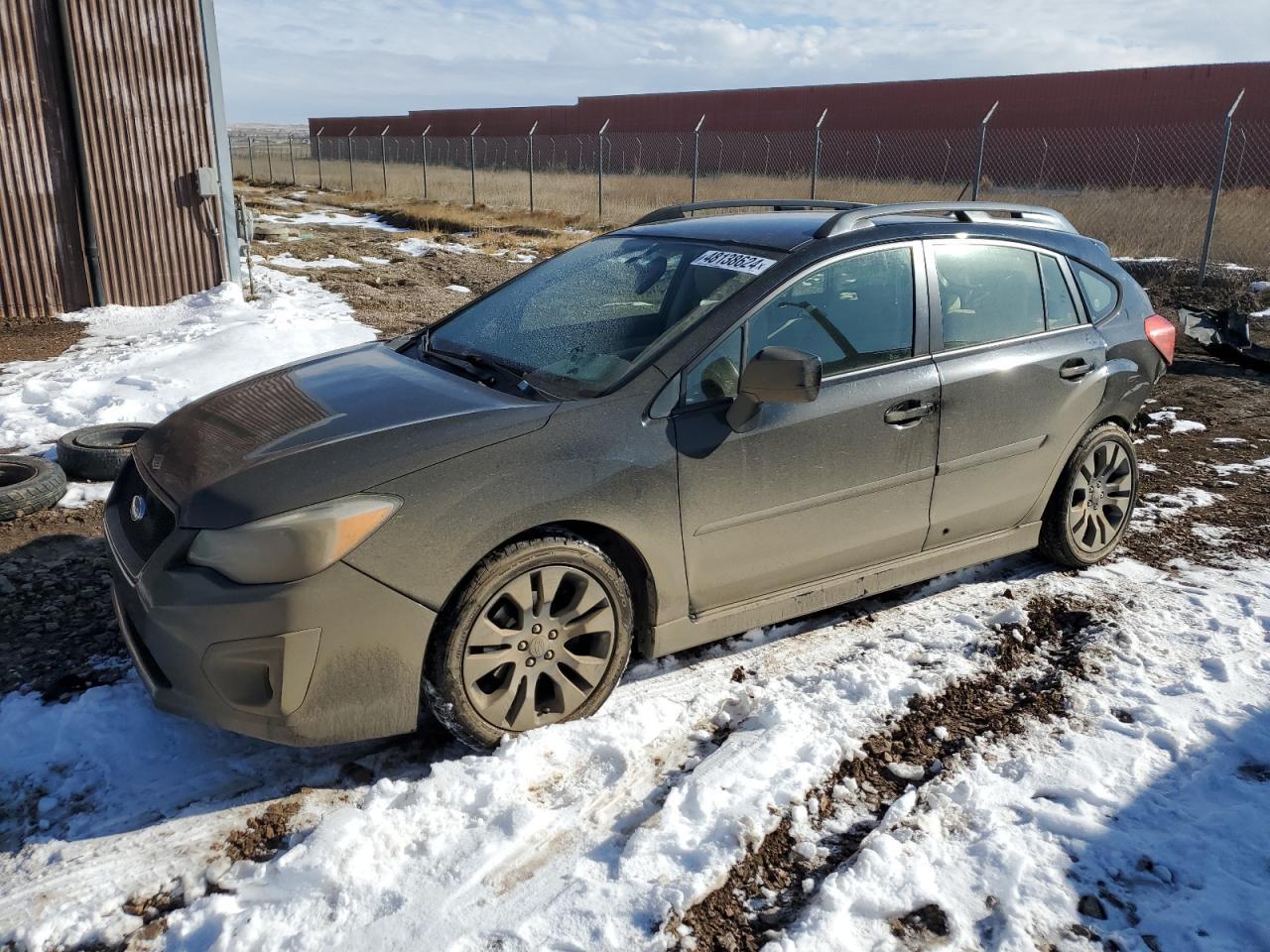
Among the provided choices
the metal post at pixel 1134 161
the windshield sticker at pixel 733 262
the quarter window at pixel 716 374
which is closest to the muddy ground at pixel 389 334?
the quarter window at pixel 716 374

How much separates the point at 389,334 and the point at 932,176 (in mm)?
23819

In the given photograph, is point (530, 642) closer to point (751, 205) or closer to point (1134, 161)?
point (751, 205)

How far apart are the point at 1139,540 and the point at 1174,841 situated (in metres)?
2.63

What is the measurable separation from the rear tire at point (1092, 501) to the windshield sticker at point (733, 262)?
1.88 meters

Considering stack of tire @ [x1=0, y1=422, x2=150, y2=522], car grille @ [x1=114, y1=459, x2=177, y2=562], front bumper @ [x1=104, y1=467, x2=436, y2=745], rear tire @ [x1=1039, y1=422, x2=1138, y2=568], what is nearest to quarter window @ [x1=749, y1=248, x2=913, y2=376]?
rear tire @ [x1=1039, y1=422, x2=1138, y2=568]

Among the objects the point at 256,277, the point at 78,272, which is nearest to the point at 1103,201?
the point at 256,277

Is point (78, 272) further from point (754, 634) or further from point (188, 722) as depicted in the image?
point (754, 634)

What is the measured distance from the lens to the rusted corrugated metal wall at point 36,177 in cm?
905

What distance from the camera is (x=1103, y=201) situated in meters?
19.7

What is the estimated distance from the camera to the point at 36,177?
938cm

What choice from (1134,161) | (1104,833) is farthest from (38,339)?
(1134,161)

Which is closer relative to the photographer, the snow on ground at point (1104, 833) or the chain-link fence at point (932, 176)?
the snow on ground at point (1104, 833)

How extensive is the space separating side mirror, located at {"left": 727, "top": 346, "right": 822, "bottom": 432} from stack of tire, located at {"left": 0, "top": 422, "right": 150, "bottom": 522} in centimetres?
323

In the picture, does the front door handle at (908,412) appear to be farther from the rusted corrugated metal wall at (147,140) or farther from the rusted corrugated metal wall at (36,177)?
the rusted corrugated metal wall at (36,177)
